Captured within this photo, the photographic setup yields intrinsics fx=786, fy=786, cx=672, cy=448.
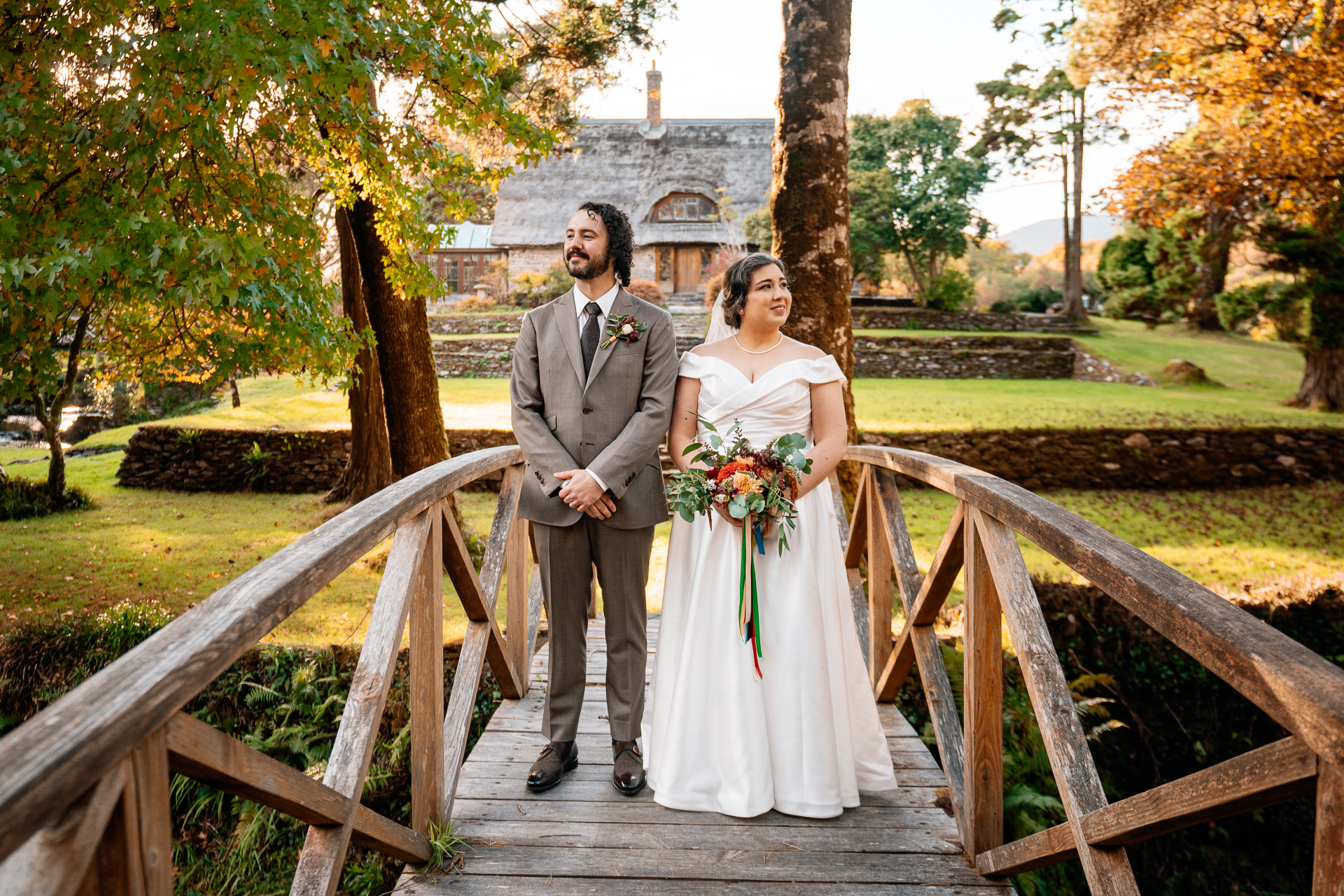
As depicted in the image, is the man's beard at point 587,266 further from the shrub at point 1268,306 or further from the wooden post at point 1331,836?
the shrub at point 1268,306

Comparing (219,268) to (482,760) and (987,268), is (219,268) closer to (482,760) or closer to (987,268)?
(482,760)

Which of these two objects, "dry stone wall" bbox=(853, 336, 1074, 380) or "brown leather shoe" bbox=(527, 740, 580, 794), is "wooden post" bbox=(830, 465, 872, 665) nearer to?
"brown leather shoe" bbox=(527, 740, 580, 794)

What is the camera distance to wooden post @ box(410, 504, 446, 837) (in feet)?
8.00

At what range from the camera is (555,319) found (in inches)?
115

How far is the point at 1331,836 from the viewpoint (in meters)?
1.08

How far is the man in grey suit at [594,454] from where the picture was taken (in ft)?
9.36

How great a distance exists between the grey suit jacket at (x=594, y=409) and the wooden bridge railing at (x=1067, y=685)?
108 centimetres

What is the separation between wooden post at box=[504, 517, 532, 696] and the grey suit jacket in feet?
3.27

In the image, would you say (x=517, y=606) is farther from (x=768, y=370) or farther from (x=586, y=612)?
(x=768, y=370)

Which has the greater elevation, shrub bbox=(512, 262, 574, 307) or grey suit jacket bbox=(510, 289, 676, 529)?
shrub bbox=(512, 262, 574, 307)

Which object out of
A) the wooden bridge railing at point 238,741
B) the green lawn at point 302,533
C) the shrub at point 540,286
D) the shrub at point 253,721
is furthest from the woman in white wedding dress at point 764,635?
the shrub at point 540,286

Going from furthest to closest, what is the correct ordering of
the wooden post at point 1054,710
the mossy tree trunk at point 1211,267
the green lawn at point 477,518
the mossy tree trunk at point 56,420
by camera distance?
the mossy tree trunk at point 1211,267, the mossy tree trunk at point 56,420, the green lawn at point 477,518, the wooden post at point 1054,710

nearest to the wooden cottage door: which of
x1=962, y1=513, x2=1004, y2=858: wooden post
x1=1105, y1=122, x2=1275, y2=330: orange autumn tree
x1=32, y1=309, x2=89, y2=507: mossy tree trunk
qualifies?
x1=1105, y1=122, x2=1275, y2=330: orange autumn tree

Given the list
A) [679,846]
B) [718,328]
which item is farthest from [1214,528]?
[679,846]
